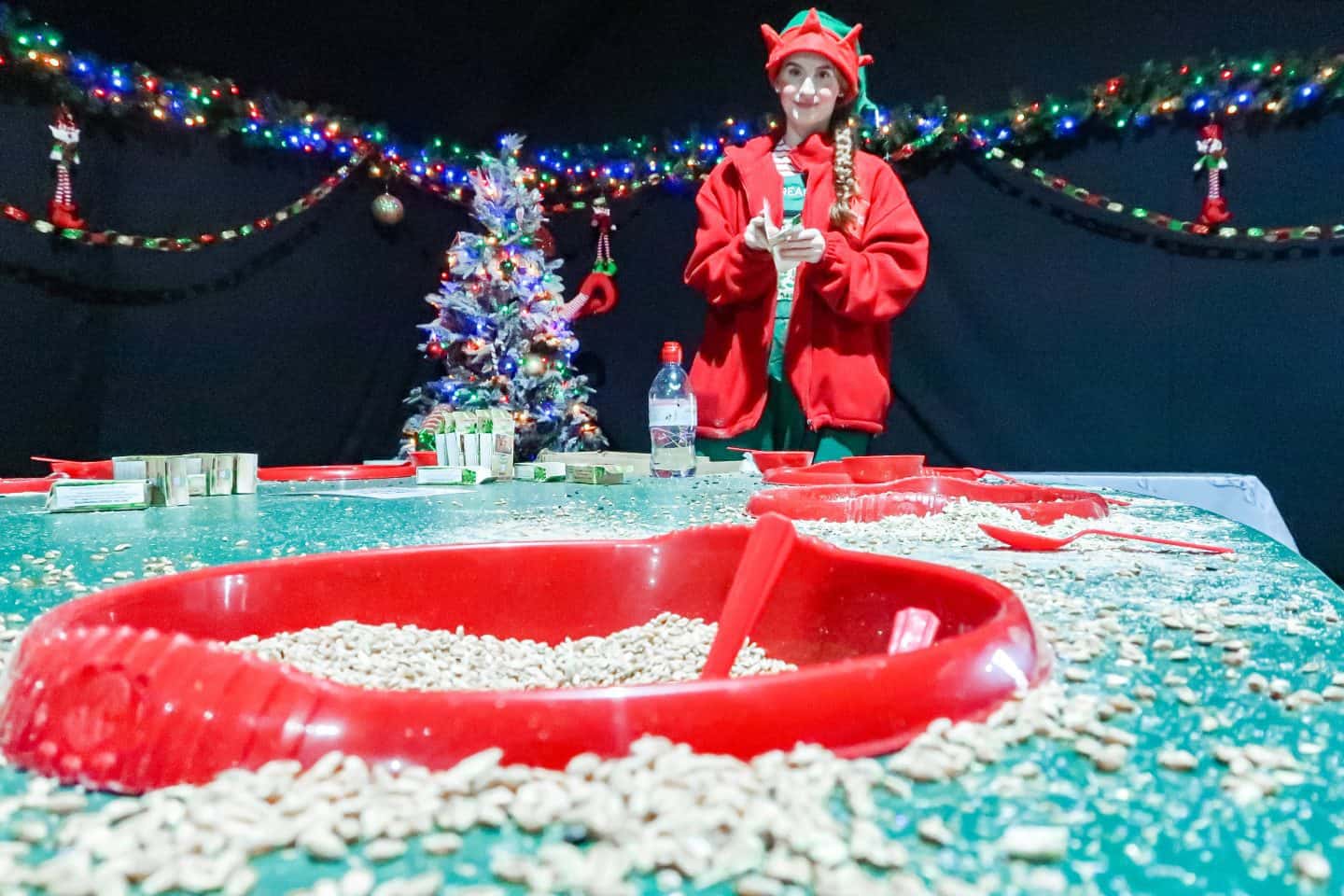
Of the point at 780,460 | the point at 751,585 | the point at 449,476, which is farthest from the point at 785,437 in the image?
the point at 751,585

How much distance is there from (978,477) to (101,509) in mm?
1255

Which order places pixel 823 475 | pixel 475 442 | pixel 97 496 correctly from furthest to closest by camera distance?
pixel 475 442, pixel 823 475, pixel 97 496

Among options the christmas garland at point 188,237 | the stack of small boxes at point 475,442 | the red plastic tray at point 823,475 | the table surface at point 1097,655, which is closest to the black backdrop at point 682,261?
the christmas garland at point 188,237

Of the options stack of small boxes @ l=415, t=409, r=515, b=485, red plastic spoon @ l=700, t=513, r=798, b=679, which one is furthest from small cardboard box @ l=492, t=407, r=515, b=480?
red plastic spoon @ l=700, t=513, r=798, b=679

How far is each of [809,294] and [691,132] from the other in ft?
6.25

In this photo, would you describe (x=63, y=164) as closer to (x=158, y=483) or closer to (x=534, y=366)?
(x=534, y=366)

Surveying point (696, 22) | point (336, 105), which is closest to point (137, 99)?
point (336, 105)

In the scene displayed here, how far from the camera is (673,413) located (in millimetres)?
1670

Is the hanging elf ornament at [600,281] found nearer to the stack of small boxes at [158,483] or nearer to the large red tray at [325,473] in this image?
the large red tray at [325,473]

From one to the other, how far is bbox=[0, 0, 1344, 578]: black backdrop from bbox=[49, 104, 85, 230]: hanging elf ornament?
60 millimetres

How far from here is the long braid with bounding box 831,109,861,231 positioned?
7.39 feet

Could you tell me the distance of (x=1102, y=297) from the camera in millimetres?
3342

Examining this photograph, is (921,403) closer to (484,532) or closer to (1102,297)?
(1102,297)

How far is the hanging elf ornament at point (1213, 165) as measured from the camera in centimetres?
308
